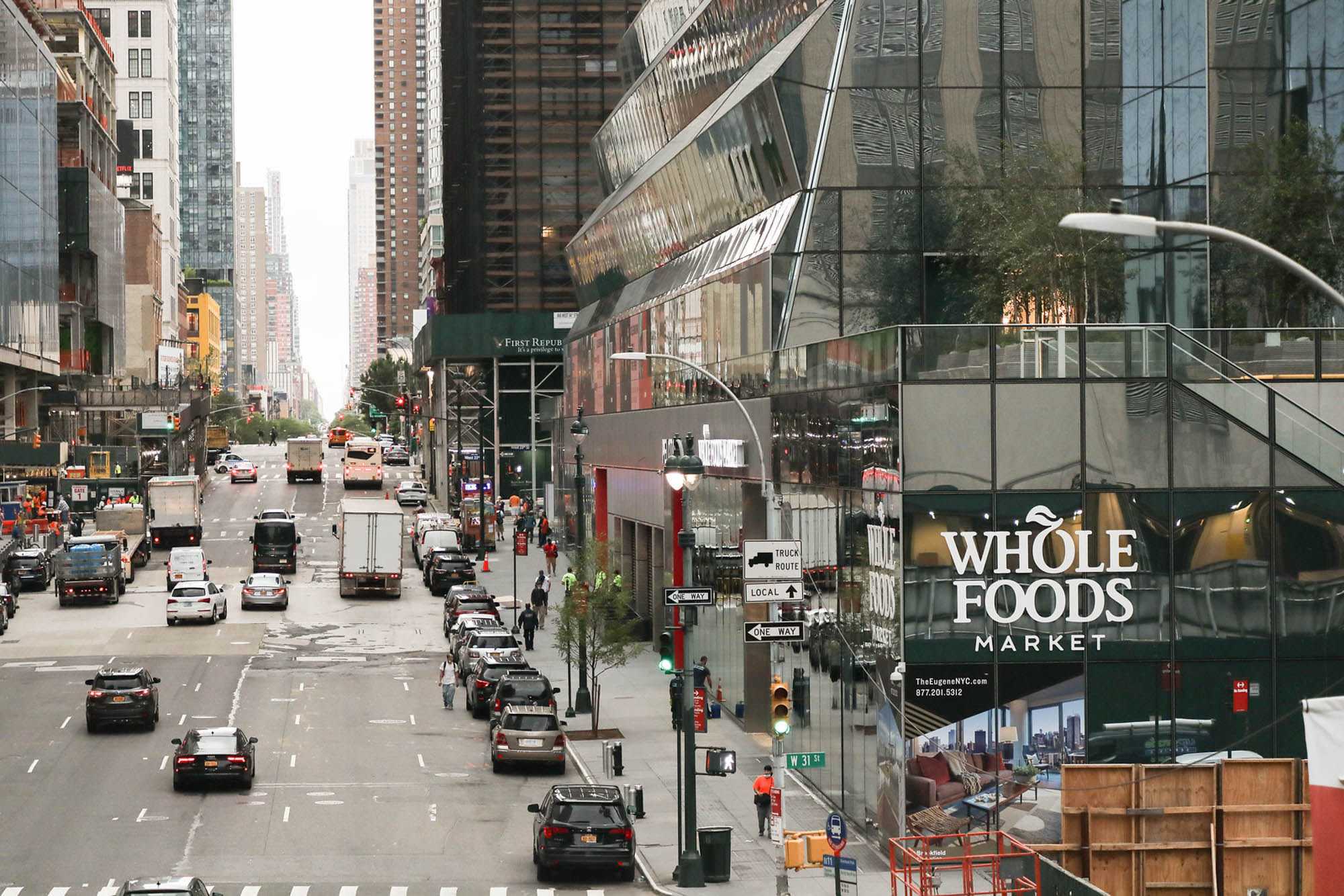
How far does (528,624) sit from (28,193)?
4581 centimetres

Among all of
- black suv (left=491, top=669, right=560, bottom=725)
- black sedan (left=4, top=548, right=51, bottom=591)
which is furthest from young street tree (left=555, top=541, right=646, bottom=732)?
black sedan (left=4, top=548, right=51, bottom=591)

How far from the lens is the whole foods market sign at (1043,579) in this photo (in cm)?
2536

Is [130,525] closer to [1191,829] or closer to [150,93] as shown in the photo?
[1191,829]

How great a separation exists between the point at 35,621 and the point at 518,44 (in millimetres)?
65199

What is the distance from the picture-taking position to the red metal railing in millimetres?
20453

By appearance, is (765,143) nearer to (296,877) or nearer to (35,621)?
(296,877)

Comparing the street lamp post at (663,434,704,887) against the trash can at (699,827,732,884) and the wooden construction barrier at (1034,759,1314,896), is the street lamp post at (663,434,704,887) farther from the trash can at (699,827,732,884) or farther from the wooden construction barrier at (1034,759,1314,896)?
the wooden construction barrier at (1034,759,1314,896)

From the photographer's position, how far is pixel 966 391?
83.5 feet

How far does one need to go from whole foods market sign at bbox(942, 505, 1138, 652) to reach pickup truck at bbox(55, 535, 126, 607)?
44.5 meters

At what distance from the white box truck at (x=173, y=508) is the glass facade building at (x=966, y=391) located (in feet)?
83.3

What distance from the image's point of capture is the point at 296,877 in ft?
81.0

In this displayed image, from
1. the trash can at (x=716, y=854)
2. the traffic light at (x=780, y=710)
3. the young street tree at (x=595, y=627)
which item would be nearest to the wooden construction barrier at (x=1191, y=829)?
the traffic light at (x=780, y=710)

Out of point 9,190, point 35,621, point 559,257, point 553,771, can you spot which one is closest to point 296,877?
point 553,771

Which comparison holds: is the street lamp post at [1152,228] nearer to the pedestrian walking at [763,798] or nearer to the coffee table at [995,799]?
the coffee table at [995,799]
